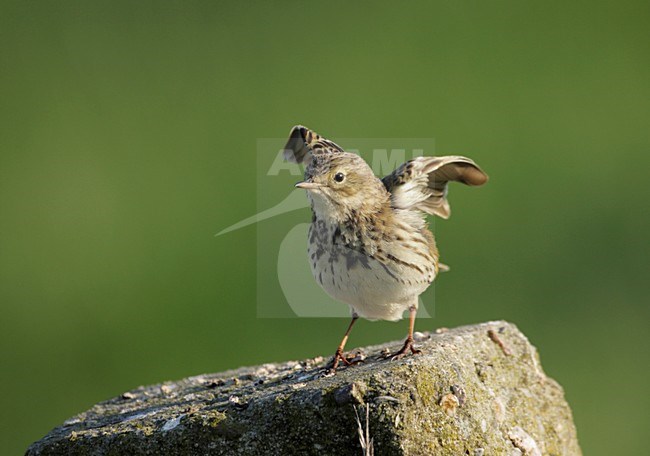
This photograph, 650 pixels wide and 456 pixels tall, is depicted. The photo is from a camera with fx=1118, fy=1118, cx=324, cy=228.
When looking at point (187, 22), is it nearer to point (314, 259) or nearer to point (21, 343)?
point (21, 343)

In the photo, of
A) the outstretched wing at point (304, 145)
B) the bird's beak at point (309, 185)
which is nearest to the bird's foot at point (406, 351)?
the bird's beak at point (309, 185)

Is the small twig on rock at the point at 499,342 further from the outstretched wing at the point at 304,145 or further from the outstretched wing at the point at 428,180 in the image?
the outstretched wing at the point at 304,145

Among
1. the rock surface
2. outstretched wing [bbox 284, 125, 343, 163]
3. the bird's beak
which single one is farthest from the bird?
the rock surface

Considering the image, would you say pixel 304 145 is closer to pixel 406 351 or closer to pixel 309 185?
pixel 309 185

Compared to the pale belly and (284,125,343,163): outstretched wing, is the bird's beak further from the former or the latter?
(284,125,343,163): outstretched wing

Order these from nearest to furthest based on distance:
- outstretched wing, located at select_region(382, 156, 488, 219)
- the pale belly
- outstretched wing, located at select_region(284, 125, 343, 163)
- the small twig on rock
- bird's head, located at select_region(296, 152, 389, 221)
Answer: the small twig on rock → the pale belly → bird's head, located at select_region(296, 152, 389, 221) → outstretched wing, located at select_region(382, 156, 488, 219) → outstretched wing, located at select_region(284, 125, 343, 163)

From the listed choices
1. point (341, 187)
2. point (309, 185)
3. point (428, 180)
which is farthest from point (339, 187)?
point (428, 180)

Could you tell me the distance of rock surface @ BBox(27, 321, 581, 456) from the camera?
444 cm

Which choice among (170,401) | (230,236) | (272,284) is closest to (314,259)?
(170,401)

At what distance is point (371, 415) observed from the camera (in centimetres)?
440

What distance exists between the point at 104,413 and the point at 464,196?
20.7ft

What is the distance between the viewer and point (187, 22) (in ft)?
47.6

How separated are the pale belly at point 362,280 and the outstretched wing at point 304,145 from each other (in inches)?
32.2

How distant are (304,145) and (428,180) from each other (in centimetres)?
85
